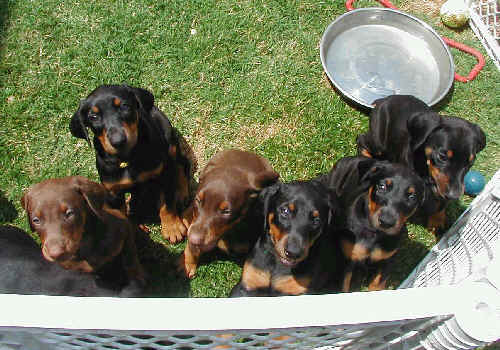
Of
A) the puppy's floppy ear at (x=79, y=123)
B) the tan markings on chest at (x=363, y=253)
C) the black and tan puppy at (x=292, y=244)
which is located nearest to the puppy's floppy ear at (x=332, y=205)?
the black and tan puppy at (x=292, y=244)

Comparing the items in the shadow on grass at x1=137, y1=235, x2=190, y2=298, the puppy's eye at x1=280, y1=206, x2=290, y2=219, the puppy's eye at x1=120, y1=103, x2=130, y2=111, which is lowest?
the shadow on grass at x1=137, y1=235, x2=190, y2=298

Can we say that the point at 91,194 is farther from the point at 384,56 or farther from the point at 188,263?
the point at 384,56

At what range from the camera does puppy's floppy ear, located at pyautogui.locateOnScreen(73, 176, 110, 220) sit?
10.3ft

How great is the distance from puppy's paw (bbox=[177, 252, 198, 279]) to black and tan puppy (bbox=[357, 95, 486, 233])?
89.8 inches

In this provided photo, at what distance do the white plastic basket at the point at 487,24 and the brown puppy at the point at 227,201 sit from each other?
12.5 feet

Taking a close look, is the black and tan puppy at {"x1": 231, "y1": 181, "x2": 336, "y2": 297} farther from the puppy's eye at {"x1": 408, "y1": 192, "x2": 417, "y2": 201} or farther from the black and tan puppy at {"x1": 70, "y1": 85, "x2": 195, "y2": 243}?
the black and tan puppy at {"x1": 70, "y1": 85, "x2": 195, "y2": 243}

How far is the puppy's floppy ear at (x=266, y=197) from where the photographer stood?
11.5ft

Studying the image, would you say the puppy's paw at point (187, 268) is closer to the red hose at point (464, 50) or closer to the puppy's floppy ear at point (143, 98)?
the puppy's floppy ear at point (143, 98)

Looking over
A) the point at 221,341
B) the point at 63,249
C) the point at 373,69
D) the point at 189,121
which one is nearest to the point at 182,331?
the point at 221,341

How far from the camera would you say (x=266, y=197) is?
11.6ft

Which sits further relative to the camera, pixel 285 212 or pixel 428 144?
pixel 428 144

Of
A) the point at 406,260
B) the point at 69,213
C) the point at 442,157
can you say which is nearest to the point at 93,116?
the point at 69,213

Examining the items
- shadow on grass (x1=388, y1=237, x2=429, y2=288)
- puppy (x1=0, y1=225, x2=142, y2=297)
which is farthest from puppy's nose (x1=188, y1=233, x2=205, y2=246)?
shadow on grass (x1=388, y1=237, x2=429, y2=288)

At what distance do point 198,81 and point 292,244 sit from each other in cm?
296
